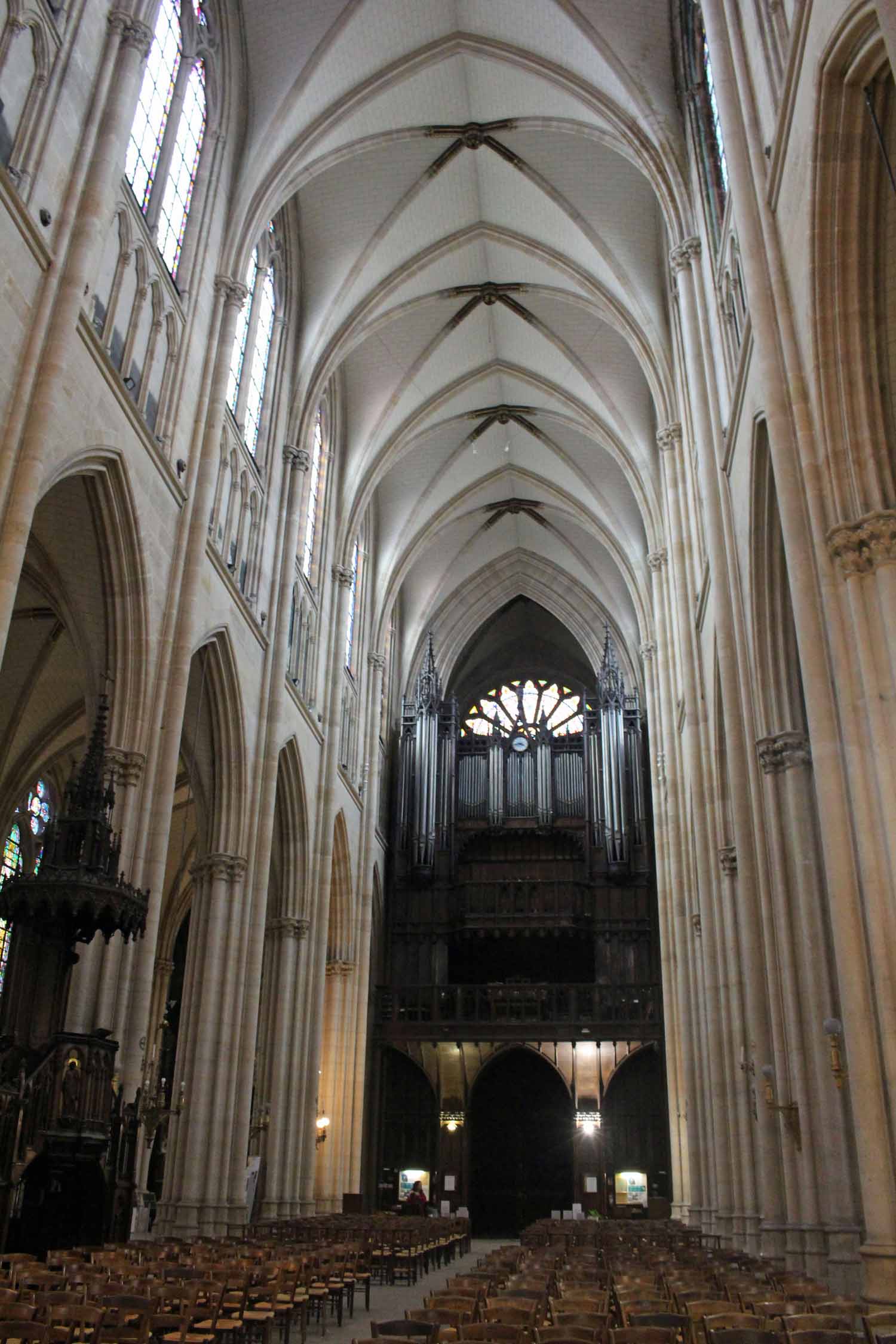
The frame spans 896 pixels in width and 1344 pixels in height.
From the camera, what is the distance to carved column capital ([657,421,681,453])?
76.3ft

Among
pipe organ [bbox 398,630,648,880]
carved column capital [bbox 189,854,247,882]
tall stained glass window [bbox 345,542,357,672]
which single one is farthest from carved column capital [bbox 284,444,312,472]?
pipe organ [bbox 398,630,648,880]

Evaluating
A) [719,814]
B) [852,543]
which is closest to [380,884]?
[719,814]

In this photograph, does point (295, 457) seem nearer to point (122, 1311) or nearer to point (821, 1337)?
point (122, 1311)

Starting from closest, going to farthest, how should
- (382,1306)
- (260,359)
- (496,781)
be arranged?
(382,1306)
(260,359)
(496,781)

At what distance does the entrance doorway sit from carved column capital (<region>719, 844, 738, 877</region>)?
15.3m

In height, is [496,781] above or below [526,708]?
below

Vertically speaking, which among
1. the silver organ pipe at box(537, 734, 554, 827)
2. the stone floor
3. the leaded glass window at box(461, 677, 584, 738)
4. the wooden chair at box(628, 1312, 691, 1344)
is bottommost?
the stone floor

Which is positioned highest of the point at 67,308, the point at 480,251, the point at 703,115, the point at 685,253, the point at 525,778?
the point at 480,251

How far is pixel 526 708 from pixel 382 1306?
25832 millimetres

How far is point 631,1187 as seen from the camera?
2958 cm

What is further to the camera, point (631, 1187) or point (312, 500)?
point (631, 1187)

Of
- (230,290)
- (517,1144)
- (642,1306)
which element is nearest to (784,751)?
(642,1306)

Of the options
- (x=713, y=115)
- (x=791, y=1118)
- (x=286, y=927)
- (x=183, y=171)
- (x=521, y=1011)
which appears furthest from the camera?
(x=521, y=1011)

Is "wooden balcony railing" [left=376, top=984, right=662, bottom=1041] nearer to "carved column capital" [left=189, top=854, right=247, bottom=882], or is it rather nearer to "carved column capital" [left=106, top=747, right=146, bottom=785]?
"carved column capital" [left=189, top=854, right=247, bottom=882]
